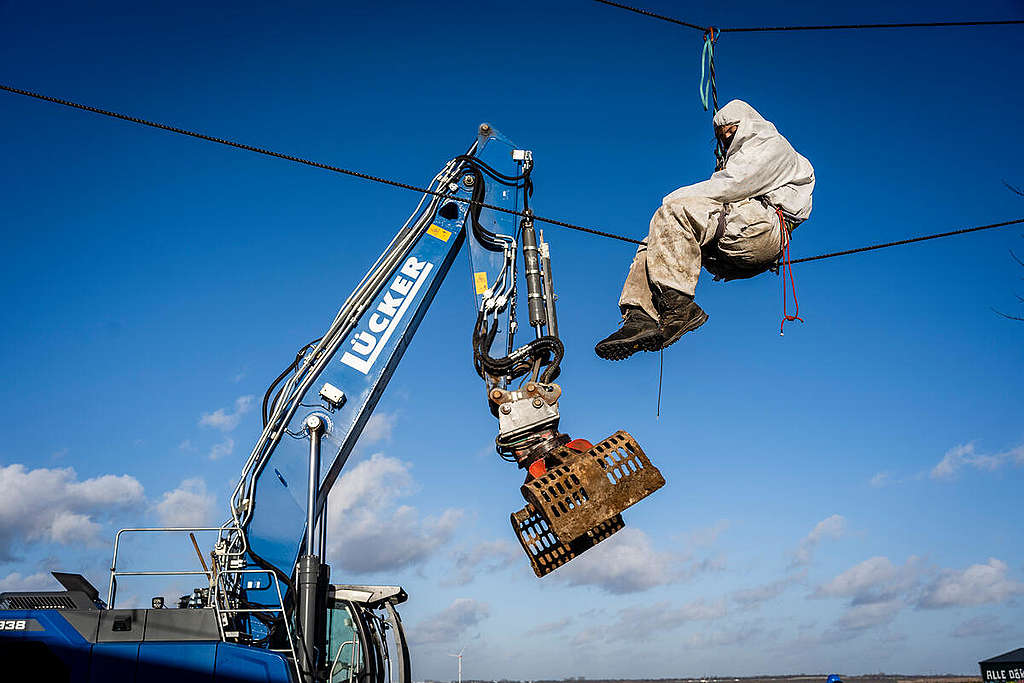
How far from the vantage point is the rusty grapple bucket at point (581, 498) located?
246 inches

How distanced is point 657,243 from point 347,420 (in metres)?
3.16

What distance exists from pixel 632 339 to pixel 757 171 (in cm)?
180

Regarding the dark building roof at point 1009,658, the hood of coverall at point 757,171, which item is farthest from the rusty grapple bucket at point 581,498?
the dark building roof at point 1009,658

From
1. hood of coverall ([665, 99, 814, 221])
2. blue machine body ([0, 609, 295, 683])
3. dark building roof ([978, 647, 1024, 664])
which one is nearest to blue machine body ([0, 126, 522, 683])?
blue machine body ([0, 609, 295, 683])

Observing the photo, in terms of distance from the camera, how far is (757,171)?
6.81m

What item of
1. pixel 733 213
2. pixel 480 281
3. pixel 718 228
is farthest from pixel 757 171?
pixel 480 281

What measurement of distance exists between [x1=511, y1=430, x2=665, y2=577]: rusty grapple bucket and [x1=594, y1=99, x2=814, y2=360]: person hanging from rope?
814 mm

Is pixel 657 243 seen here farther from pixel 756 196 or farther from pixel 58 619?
pixel 58 619

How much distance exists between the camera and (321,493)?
23.8 feet

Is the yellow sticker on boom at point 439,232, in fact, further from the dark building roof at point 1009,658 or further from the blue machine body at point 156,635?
the dark building roof at point 1009,658

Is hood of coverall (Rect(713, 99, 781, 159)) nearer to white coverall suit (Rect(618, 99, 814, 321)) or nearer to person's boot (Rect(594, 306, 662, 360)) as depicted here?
white coverall suit (Rect(618, 99, 814, 321))

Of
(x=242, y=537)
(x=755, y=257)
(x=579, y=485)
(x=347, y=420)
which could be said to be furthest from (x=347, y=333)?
(x=755, y=257)

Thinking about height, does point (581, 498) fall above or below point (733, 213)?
below

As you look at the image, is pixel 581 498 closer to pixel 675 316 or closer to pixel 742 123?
pixel 675 316
